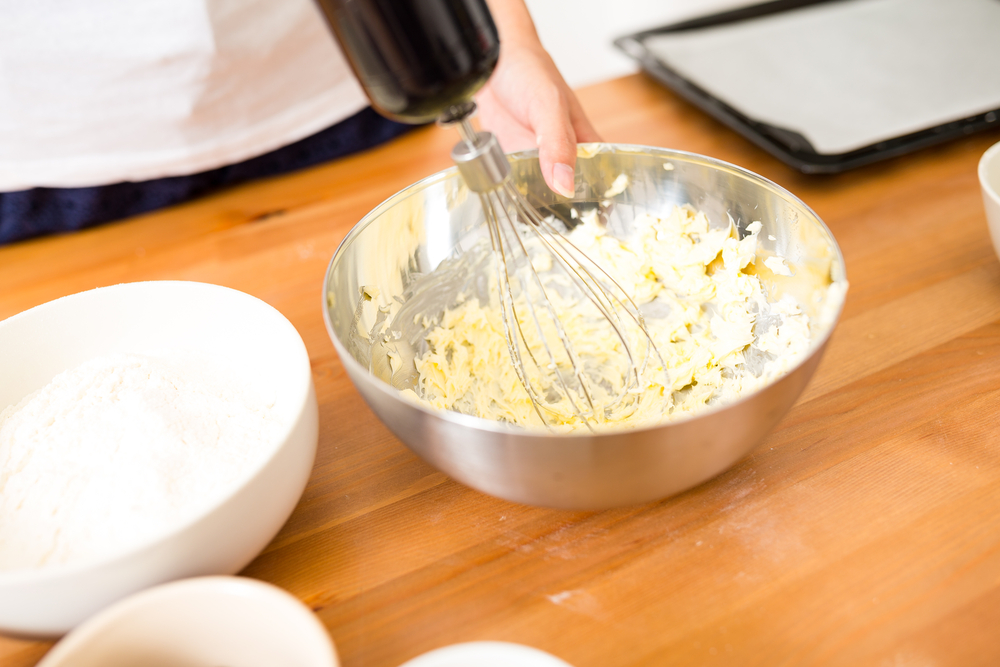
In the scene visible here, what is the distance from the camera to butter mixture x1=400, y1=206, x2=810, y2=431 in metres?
0.56

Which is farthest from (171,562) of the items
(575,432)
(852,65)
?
(852,65)

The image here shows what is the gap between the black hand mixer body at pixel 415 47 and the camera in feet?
1.20

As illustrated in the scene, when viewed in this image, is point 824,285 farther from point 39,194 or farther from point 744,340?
point 39,194

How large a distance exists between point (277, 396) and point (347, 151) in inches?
21.4

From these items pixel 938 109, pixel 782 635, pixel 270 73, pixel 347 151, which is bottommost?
pixel 938 109

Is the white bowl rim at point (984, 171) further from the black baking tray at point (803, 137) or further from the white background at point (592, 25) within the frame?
the white background at point (592, 25)

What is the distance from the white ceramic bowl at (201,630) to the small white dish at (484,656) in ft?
0.18

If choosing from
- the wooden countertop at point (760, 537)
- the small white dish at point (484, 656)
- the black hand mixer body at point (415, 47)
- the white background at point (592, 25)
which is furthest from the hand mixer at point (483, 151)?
the white background at point (592, 25)

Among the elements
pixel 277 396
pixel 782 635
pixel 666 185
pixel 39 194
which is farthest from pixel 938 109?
pixel 39 194

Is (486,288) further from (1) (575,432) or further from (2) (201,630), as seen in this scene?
(2) (201,630)

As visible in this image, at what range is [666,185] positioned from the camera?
0.63 meters

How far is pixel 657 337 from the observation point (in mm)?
620

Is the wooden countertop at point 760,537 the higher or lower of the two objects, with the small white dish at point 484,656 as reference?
lower

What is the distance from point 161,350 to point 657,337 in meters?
0.42
